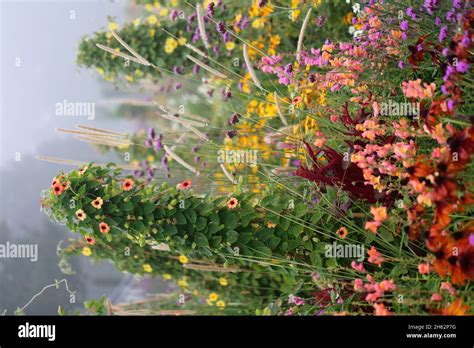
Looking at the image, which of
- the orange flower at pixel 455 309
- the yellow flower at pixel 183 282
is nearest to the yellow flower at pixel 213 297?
the yellow flower at pixel 183 282

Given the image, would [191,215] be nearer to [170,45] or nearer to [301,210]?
[301,210]

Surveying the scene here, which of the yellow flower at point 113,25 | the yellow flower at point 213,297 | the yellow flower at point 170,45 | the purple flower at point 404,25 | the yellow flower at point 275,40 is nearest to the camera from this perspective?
the purple flower at point 404,25

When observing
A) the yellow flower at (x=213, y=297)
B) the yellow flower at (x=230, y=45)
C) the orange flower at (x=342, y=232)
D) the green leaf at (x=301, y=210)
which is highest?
the yellow flower at (x=230, y=45)

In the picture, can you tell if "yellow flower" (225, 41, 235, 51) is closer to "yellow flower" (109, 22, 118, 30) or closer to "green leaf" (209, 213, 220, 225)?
"yellow flower" (109, 22, 118, 30)

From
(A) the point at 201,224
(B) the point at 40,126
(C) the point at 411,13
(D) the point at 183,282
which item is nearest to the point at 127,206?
(A) the point at 201,224

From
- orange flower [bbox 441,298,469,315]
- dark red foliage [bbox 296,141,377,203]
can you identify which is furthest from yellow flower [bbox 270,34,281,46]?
orange flower [bbox 441,298,469,315]

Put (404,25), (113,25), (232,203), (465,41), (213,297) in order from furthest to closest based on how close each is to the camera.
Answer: (113,25)
(213,297)
(232,203)
(404,25)
(465,41)

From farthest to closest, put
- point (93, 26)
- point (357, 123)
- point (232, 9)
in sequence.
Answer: point (93, 26), point (232, 9), point (357, 123)

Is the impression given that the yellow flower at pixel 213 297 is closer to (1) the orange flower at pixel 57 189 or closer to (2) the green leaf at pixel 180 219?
(2) the green leaf at pixel 180 219

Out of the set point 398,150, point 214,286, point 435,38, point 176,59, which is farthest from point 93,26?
point 398,150

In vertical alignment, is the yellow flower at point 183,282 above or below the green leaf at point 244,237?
below

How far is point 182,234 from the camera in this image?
1327 mm
